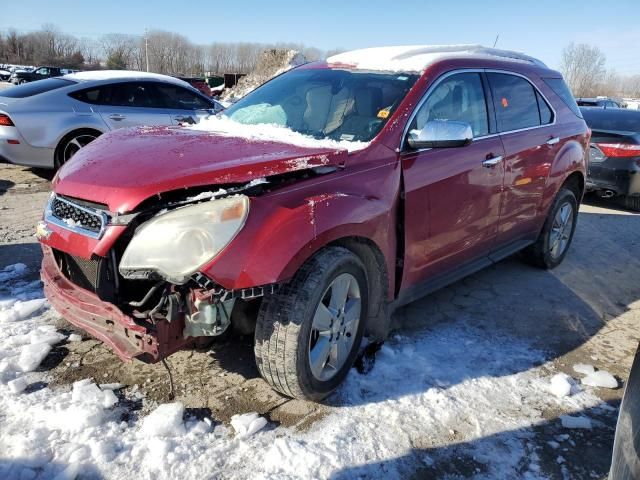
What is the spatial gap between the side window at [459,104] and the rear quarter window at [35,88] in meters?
5.92

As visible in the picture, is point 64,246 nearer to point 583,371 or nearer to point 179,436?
point 179,436

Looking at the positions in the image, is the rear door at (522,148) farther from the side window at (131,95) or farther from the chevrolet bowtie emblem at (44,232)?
the side window at (131,95)

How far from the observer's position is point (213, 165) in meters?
2.37

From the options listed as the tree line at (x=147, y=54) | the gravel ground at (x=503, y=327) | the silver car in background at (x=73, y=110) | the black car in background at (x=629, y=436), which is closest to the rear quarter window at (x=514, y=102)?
the gravel ground at (x=503, y=327)

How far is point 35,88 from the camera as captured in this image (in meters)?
7.14

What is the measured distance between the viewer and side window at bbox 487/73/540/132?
12.8 feet

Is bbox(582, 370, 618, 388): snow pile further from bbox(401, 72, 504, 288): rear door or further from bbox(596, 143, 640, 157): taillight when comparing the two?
bbox(596, 143, 640, 157): taillight

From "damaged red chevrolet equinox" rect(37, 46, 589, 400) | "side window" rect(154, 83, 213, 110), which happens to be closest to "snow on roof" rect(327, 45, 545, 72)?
"damaged red chevrolet equinox" rect(37, 46, 589, 400)

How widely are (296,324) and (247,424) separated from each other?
579mm

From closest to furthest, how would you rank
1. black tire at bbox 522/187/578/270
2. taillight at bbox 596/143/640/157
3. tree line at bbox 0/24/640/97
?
black tire at bbox 522/187/578/270, taillight at bbox 596/143/640/157, tree line at bbox 0/24/640/97

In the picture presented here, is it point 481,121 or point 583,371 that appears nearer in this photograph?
point 583,371

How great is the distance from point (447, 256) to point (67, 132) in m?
5.61

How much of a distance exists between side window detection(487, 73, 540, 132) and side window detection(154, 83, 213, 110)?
18.1 ft

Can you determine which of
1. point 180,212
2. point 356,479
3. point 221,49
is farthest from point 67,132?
point 221,49
